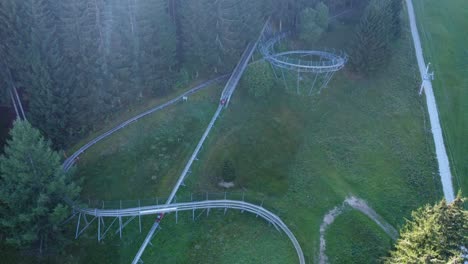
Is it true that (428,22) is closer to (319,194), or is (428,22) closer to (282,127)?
(282,127)

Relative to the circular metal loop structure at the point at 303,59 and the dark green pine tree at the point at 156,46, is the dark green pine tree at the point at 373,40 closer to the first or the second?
the circular metal loop structure at the point at 303,59

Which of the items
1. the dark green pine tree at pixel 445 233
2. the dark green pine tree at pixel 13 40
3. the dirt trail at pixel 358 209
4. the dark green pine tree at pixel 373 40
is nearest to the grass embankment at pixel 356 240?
the dirt trail at pixel 358 209

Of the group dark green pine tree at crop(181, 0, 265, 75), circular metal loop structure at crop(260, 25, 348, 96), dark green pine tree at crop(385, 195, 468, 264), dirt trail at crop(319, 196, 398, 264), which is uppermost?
dark green pine tree at crop(181, 0, 265, 75)

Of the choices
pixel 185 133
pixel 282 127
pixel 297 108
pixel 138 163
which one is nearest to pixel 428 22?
pixel 297 108

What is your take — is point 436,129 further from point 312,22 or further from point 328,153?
point 312,22

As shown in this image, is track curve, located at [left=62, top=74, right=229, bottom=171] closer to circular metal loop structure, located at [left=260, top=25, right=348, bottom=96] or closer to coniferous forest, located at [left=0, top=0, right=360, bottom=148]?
coniferous forest, located at [left=0, top=0, right=360, bottom=148]

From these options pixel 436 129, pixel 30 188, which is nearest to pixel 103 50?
pixel 30 188

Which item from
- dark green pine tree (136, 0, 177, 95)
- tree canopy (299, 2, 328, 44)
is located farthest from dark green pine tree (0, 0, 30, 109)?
tree canopy (299, 2, 328, 44)

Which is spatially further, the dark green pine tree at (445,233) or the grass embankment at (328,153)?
the grass embankment at (328,153)
